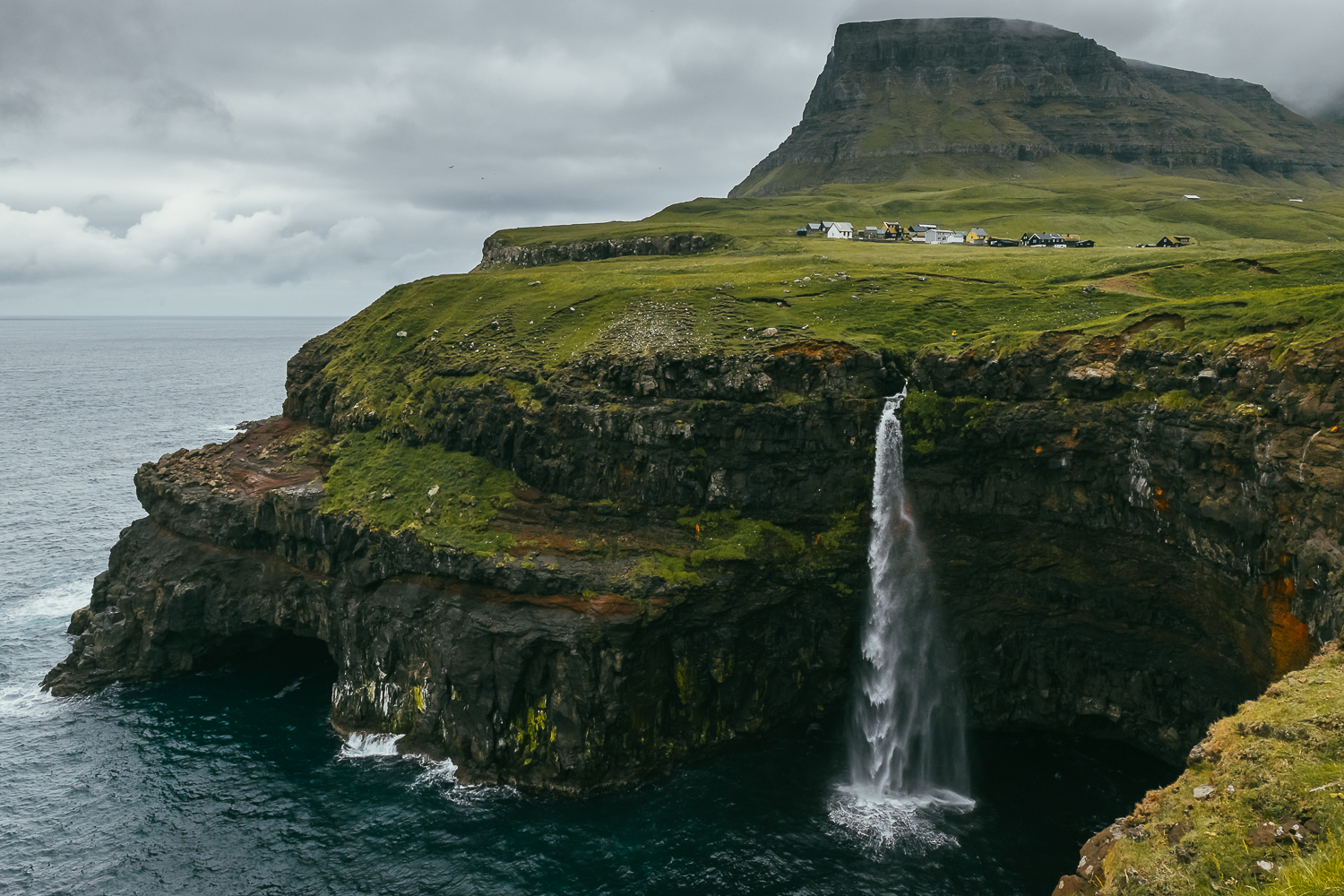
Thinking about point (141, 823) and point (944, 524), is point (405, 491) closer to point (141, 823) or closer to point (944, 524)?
point (141, 823)

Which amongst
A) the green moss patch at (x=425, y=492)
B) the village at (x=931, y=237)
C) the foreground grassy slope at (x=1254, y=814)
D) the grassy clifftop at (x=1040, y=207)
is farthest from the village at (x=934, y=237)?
the foreground grassy slope at (x=1254, y=814)

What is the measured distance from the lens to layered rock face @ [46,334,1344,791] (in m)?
40.9

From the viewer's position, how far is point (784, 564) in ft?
162

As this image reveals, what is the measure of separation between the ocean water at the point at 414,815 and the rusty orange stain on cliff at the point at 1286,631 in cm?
1245

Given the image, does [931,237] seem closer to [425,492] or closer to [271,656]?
[425,492]

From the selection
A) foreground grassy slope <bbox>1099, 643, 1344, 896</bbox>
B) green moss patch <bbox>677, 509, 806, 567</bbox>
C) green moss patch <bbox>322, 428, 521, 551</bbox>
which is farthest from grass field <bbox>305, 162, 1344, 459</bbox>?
foreground grassy slope <bbox>1099, 643, 1344, 896</bbox>

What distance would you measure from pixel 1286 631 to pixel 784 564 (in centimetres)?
2444

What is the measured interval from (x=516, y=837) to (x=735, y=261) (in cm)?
5787

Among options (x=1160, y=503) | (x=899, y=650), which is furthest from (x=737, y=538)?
(x=1160, y=503)

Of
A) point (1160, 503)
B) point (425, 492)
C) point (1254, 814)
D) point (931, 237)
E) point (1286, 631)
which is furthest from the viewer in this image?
point (931, 237)

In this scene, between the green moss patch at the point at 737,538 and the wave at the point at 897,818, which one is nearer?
the wave at the point at 897,818

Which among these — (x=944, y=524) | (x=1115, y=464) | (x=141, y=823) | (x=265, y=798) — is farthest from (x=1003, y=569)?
(x=141, y=823)

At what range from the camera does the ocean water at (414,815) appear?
126 feet

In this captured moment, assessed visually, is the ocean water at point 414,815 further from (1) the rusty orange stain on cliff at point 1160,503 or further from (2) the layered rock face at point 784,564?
(1) the rusty orange stain on cliff at point 1160,503
